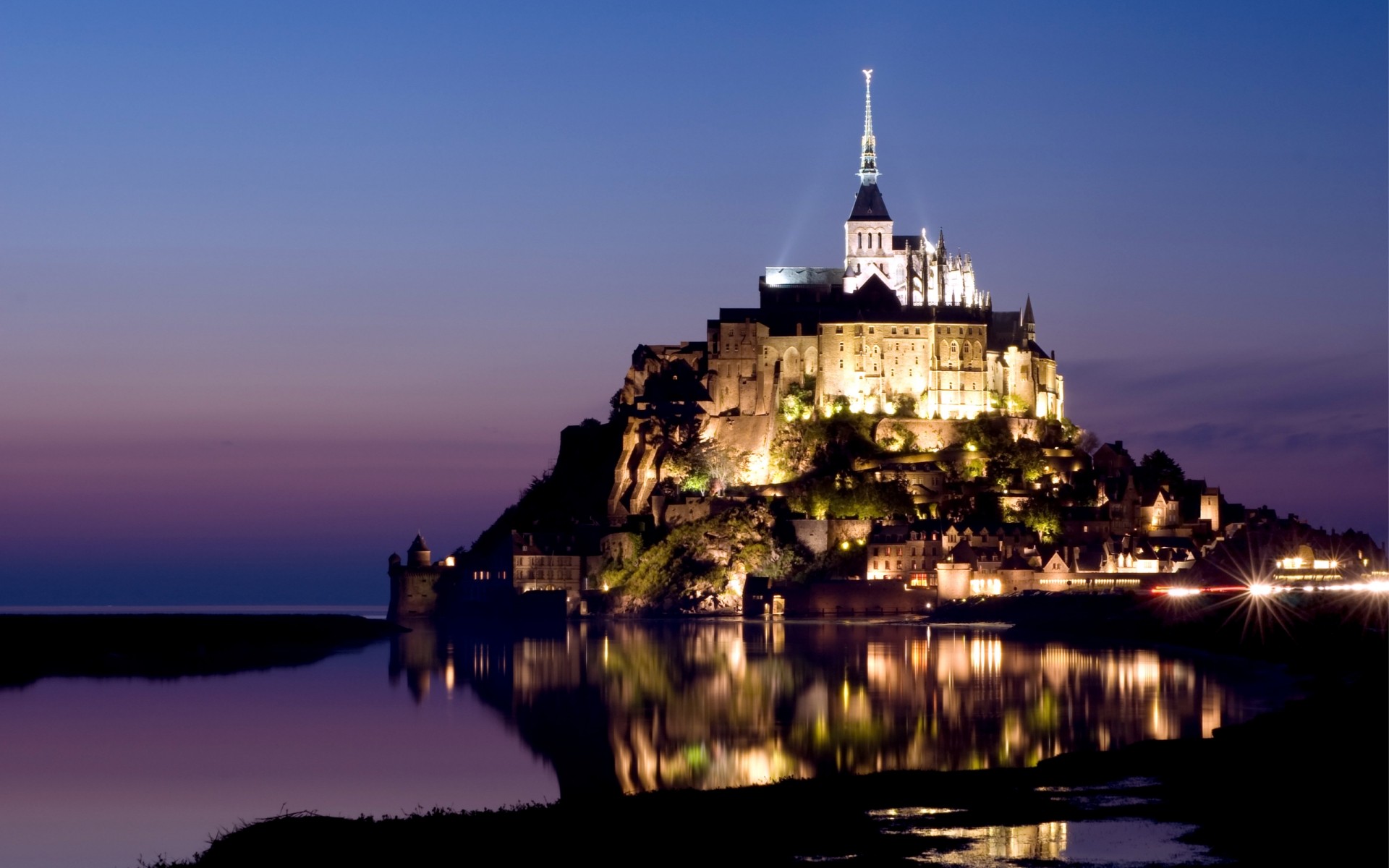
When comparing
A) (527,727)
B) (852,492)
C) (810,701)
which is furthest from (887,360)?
(527,727)

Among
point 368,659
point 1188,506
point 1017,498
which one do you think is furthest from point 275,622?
point 1188,506

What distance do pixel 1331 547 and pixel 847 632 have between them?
37.3m

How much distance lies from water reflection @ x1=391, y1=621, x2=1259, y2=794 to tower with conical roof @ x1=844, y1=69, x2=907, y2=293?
5318 centimetres

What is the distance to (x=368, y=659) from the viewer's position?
2913 inches

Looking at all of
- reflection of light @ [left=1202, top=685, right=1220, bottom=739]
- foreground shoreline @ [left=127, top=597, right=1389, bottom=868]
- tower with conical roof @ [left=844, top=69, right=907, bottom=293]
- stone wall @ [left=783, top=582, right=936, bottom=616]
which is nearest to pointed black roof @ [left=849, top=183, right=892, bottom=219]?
tower with conical roof @ [left=844, top=69, right=907, bottom=293]

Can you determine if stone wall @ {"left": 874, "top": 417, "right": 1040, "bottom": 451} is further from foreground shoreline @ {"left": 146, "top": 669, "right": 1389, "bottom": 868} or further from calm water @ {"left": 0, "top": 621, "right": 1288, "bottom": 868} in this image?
foreground shoreline @ {"left": 146, "top": 669, "right": 1389, "bottom": 868}

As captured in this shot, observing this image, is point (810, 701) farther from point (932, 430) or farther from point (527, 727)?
point (932, 430)

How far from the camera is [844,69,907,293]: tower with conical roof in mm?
133000

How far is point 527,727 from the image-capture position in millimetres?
45812

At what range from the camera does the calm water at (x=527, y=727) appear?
33406mm

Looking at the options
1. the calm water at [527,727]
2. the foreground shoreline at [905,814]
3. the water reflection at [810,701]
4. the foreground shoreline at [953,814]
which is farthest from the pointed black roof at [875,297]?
the foreground shoreline at [905,814]

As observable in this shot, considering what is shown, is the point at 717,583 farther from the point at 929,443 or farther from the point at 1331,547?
the point at 1331,547

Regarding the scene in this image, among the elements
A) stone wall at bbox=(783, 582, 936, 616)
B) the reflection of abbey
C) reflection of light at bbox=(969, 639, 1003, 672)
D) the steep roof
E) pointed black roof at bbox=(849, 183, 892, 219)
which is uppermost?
pointed black roof at bbox=(849, 183, 892, 219)

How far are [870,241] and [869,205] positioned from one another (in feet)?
9.95
